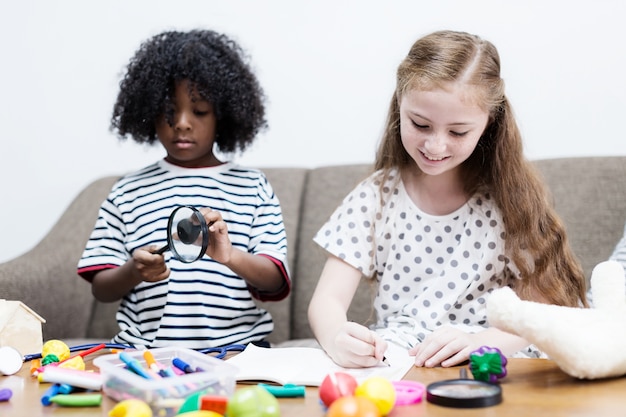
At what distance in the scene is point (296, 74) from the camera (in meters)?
2.10

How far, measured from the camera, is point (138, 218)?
149 centimetres

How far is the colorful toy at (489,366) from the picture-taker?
859 mm

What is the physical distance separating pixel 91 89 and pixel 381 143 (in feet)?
3.86

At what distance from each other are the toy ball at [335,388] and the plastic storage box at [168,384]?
0.10 metres

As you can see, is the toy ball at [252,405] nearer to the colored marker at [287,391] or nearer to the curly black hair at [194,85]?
the colored marker at [287,391]

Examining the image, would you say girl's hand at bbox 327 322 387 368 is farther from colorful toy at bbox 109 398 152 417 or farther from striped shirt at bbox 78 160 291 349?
striped shirt at bbox 78 160 291 349

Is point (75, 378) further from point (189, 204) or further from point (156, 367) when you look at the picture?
point (189, 204)

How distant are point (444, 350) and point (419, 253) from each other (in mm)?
352

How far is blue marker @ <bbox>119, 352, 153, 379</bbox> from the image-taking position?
0.84 metres

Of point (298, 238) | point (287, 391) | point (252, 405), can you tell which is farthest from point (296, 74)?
point (252, 405)

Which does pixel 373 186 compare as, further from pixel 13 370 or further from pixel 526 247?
pixel 13 370

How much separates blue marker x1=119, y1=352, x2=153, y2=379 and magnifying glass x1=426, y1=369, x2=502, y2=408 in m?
0.30

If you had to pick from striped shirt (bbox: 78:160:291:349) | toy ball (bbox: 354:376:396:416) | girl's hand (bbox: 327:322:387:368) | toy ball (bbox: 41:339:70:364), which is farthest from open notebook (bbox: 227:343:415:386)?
striped shirt (bbox: 78:160:291:349)

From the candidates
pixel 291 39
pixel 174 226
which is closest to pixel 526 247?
pixel 174 226
